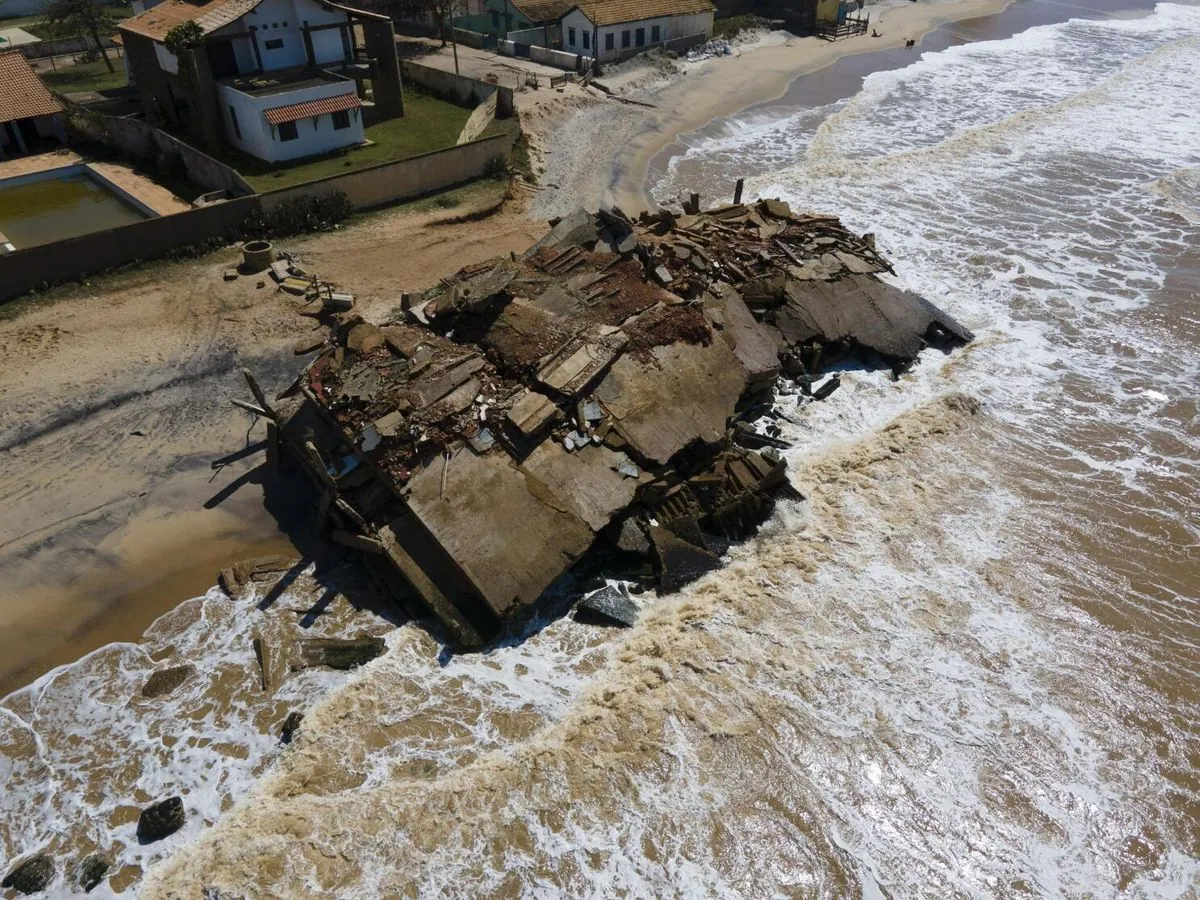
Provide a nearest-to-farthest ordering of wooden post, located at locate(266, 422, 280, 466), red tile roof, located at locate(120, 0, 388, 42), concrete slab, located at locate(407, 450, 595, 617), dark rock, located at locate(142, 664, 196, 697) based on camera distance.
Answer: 1. dark rock, located at locate(142, 664, 196, 697)
2. concrete slab, located at locate(407, 450, 595, 617)
3. wooden post, located at locate(266, 422, 280, 466)
4. red tile roof, located at locate(120, 0, 388, 42)

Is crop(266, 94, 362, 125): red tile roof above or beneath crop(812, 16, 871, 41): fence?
beneath

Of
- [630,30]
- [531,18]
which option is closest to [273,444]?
[531,18]

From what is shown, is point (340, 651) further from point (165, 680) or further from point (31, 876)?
point (31, 876)

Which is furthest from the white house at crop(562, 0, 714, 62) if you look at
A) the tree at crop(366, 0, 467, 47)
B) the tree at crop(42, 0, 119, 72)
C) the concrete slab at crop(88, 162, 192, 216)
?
the tree at crop(42, 0, 119, 72)

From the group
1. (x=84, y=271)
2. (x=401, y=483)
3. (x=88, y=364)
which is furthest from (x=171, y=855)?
(x=84, y=271)

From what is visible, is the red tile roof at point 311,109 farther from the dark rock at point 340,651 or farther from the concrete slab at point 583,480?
the dark rock at point 340,651

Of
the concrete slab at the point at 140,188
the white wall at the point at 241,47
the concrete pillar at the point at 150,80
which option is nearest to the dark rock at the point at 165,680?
the concrete slab at the point at 140,188

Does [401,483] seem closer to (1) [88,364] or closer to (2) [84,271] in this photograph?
(1) [88,364]

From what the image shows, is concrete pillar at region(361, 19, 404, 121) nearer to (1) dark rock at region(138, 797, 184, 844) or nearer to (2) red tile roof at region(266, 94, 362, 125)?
(2) red tile roof at region(266, 94, 362, 125)
